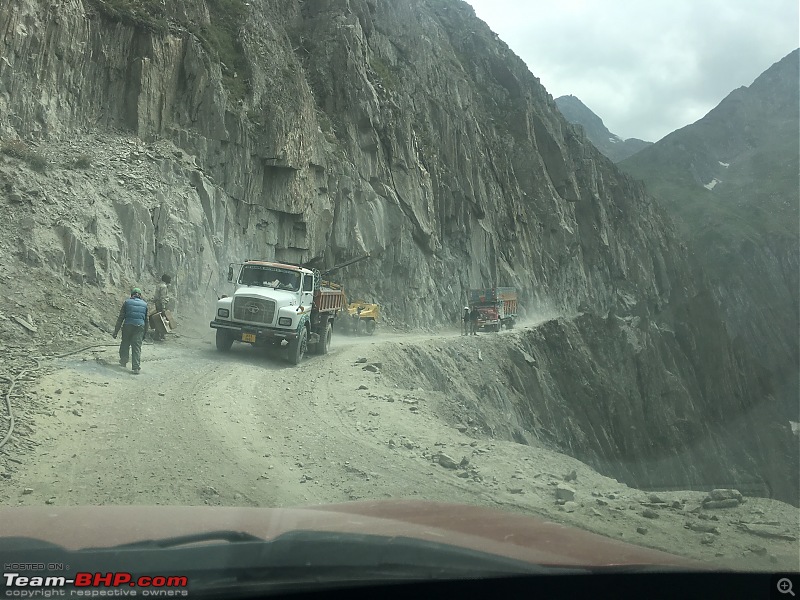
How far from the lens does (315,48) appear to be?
38719 mm

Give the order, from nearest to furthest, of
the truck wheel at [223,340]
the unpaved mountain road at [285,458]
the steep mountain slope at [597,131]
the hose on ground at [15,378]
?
1. the unpaved mountain road at [285,458]
2. the hose on ground at [15,378]
3. the truck wheel at [223,340]
4. the steep mountain slope at [597,131]

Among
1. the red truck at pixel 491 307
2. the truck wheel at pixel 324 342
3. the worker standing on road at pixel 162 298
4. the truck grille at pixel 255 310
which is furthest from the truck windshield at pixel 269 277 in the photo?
the red truck at pixel 491 307

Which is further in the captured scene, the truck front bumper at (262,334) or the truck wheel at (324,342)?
the truck wheel at (324,342)

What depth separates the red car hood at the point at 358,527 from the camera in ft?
12.2

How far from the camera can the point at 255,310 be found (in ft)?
57.3

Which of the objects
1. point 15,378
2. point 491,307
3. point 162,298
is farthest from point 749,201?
point 15,378

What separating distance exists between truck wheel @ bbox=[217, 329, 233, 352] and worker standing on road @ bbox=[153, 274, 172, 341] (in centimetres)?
192

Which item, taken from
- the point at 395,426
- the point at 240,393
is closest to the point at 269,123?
the point at 240,393

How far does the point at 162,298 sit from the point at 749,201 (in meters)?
112

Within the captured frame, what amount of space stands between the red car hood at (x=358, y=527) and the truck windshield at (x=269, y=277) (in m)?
13.7

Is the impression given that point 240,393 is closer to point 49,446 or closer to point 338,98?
point 49,446

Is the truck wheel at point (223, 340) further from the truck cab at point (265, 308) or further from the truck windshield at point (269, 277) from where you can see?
the truck windshield at point (269, 277)

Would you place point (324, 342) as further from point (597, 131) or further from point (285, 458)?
point (597, 131)

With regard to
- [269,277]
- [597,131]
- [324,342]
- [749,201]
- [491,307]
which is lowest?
[324,342]
